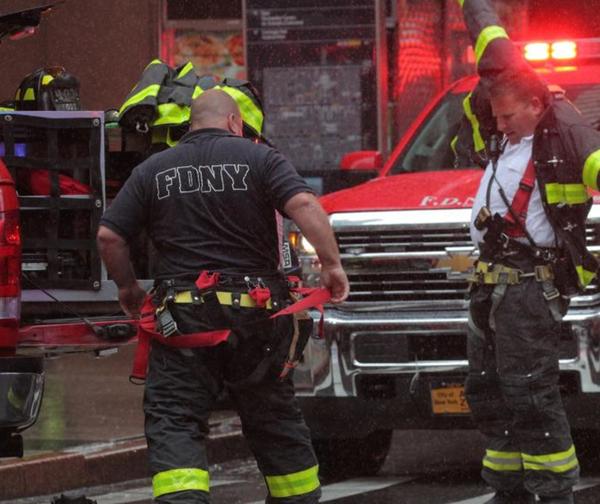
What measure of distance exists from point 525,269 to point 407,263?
172cm

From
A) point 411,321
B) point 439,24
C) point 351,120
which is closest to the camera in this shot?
point 411,321

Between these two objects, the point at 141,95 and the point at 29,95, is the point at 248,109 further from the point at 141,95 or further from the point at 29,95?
the point at 29,95

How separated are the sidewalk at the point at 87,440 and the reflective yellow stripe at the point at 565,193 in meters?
3.23

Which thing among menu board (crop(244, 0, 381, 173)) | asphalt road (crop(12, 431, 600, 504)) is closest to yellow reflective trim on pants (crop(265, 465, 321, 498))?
asphalt road (crop(12, 431, 600, 504))

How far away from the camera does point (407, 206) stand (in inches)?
369

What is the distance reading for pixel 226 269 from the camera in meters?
6.62

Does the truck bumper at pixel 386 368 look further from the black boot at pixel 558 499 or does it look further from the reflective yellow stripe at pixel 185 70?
the reflective yellow stripe at pixel 185 70

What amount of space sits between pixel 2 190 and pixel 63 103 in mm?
1127

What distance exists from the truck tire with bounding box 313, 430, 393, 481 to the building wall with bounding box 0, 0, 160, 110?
662cm

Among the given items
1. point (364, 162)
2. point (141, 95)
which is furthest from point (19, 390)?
point (364, 162)

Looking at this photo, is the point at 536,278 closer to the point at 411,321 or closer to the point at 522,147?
the point at 522,147

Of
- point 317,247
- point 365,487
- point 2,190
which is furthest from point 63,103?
point 365,487

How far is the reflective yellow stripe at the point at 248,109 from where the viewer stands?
25.5 feet

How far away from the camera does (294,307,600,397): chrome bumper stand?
911cm
